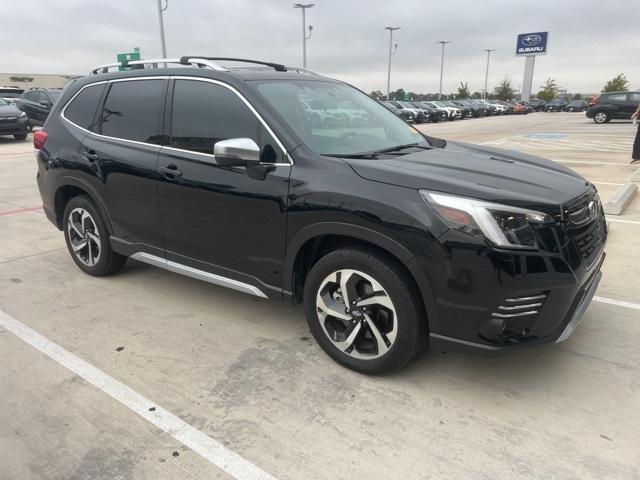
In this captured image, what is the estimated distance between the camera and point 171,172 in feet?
12.0

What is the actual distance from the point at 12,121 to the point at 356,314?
1766cm

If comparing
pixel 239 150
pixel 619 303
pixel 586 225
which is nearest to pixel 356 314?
pixel 239 150

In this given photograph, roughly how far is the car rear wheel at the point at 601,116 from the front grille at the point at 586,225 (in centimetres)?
2877

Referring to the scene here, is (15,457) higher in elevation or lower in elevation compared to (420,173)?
lower

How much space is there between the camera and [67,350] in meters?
3.43

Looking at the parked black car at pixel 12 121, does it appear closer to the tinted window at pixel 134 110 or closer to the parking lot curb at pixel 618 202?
the tinted window at pixel 134 110

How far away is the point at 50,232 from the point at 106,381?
3.97 meters

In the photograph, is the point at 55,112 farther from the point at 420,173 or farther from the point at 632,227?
the point at 632,227

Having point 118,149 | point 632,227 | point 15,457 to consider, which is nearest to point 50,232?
point 118,149

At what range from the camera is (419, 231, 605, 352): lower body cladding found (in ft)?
8.27

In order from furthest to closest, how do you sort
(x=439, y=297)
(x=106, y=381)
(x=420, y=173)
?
(x=106, y=381) → (x=420, y=173) → (x=439, y=297)

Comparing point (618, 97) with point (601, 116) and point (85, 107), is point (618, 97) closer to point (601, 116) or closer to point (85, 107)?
point (601, 116)

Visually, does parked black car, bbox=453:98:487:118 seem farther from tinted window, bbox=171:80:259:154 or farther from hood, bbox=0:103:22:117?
tinted window, bbox=171:80:259:154

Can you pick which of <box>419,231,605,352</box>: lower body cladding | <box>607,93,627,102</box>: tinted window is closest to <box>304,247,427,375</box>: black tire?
<box>419,231,605,352</box>: lower body cladding
